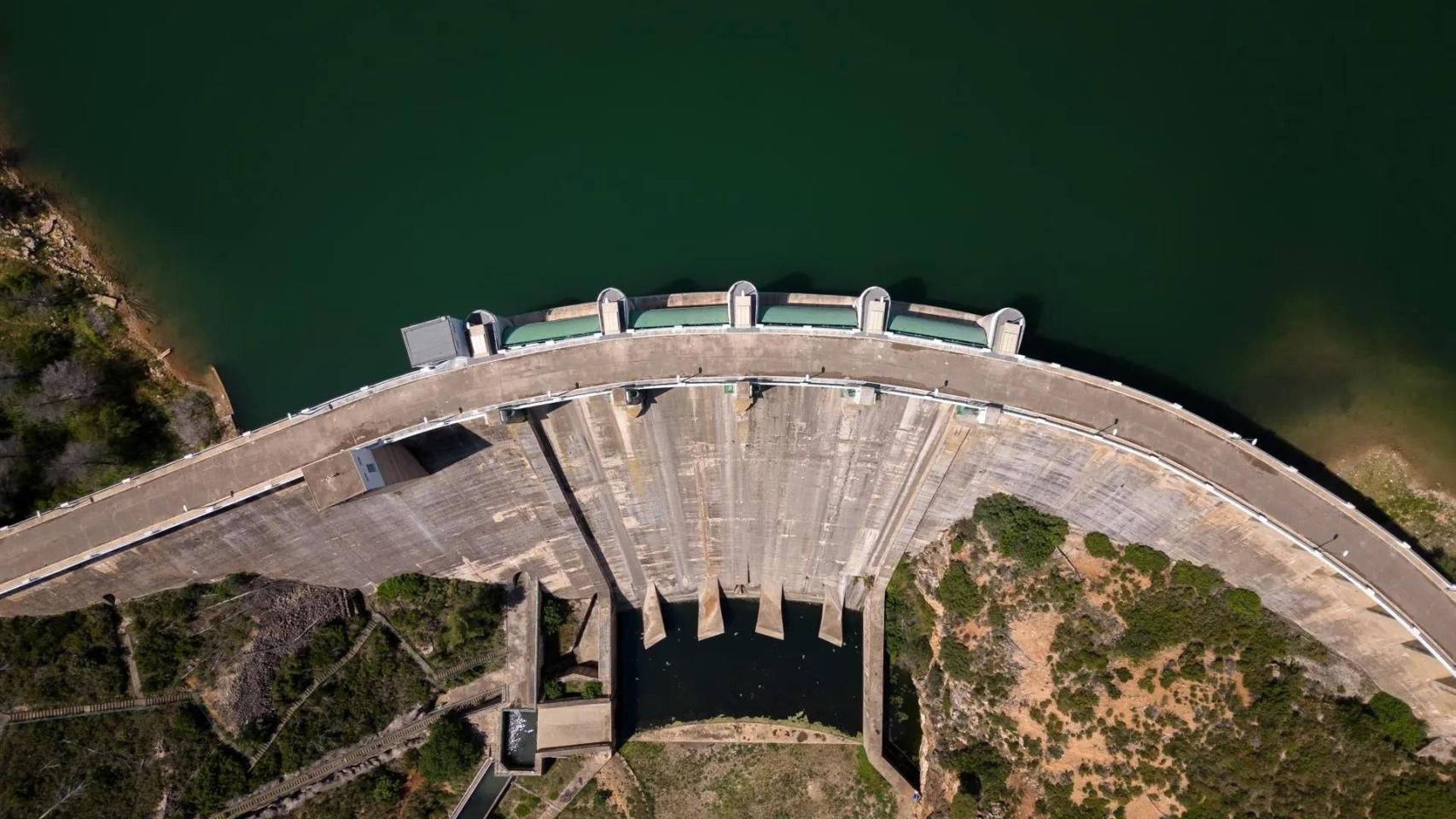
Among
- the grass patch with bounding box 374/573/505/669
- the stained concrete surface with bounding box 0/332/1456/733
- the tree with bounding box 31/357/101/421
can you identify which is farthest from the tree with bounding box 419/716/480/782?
the tree with bounding box 31/357/101/421

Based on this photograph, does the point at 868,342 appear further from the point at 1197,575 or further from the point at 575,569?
the point at 575,569

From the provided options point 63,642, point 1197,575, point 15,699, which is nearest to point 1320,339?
point 1197,575

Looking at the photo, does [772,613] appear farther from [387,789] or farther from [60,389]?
[60,389]

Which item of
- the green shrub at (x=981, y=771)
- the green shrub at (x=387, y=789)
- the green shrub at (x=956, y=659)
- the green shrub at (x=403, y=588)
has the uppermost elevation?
the green shrub at (x=403, y=588)

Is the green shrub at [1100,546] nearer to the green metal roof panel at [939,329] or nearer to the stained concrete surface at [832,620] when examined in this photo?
the green metal roof panel at [939,329]

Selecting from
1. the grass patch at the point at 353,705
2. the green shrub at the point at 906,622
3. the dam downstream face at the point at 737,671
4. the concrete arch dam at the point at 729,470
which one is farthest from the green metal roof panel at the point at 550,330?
the green shrub at the point at 906,622

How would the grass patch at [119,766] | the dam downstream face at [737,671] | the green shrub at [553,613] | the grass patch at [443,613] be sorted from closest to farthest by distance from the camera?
the grass patch at [119,766], the grass patch at [443,613], the green shrub at [553,613], the dam downstream face at [737,671]

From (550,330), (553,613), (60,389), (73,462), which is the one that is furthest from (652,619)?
(60,389)

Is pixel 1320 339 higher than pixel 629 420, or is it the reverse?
pixel 1320 339
